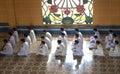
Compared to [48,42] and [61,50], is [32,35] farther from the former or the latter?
[61,50]

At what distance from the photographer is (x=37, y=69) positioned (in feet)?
25.5

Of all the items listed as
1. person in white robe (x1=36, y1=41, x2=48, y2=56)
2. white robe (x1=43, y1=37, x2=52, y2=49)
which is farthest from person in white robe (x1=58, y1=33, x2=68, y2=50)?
person in white robe (x1=36, y1=41, x2=48, y2=56)

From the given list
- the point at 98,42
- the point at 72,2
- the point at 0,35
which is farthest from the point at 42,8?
the point at 98,42

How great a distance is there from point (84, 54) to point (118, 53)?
2.79ft

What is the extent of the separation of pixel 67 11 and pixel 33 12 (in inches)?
38.1

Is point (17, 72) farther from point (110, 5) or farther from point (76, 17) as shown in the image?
point (110, 5)

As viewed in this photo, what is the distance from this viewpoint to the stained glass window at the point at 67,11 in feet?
30.3

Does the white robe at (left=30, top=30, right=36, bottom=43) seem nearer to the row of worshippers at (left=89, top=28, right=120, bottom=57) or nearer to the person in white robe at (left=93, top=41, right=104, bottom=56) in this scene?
the row of worshippers at (left=89, top=28, right=120, bottom=57)

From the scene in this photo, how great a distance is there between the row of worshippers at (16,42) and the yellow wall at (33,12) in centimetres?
43

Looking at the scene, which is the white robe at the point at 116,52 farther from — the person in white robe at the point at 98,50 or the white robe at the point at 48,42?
the white robe at the point at 48,42

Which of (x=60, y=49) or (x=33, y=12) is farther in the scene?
(x=33, y=12)

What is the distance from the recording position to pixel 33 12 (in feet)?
30.8

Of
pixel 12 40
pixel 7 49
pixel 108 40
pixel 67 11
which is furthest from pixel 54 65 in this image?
pixel 67 11

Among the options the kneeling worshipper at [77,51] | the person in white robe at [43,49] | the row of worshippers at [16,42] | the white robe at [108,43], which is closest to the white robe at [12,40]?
the row of worshippers at [16,42]
